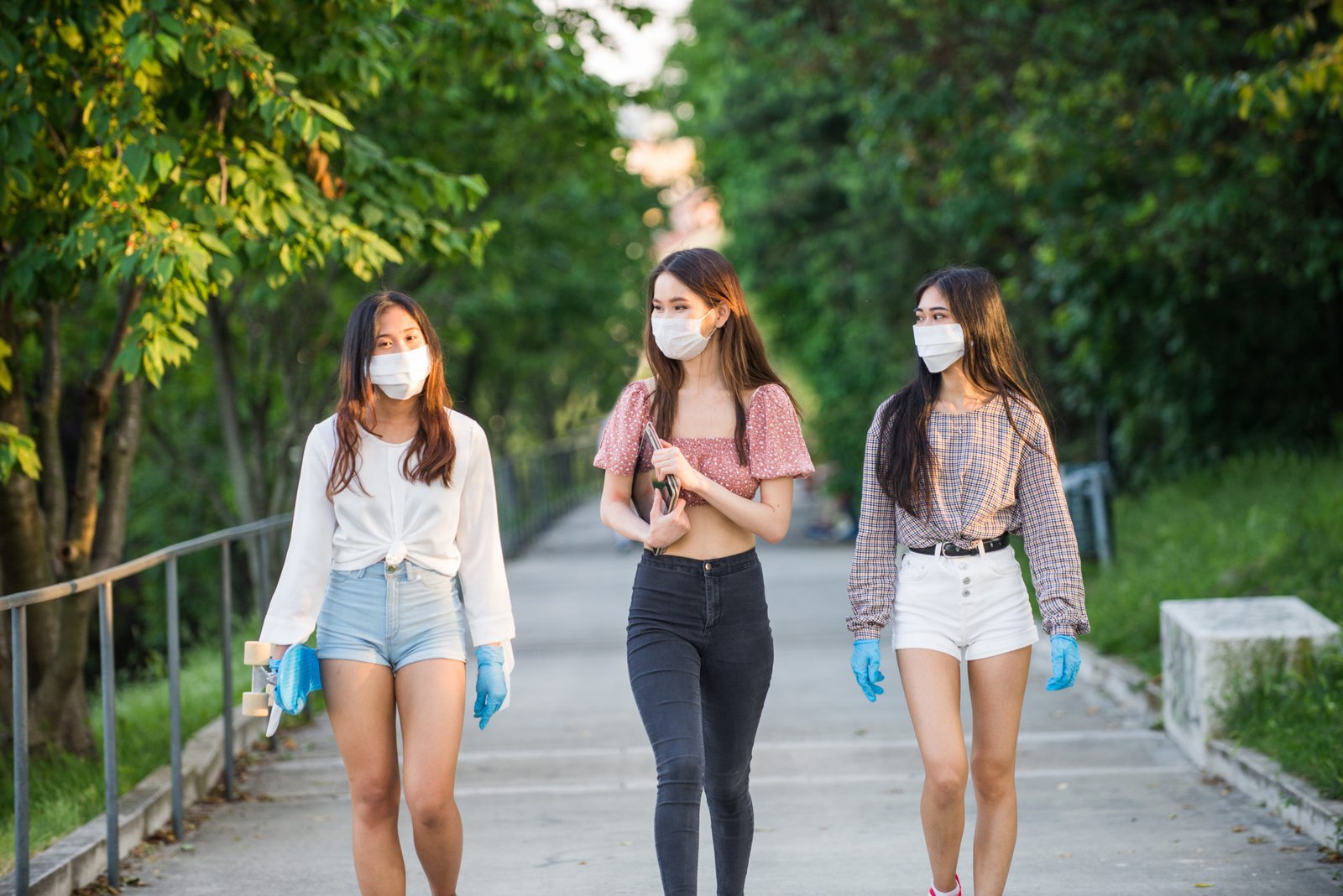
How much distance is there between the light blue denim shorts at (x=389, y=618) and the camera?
4.14m

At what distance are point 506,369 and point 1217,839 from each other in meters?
26.0

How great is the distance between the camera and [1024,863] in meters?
5.70

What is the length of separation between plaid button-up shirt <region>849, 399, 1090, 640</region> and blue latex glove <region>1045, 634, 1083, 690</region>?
0.10ft

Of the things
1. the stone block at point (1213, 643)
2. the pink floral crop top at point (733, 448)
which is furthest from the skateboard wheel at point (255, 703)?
the stone block at point (1213, 643)

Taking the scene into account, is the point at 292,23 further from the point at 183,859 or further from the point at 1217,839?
the point at 1217,839

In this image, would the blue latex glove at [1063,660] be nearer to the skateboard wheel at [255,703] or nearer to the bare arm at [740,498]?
the bare arm at [740,498]

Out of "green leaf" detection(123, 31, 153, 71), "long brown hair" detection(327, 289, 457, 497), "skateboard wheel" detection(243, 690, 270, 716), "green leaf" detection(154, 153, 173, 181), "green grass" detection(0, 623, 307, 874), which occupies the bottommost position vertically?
"green grass" detection(0, 623, 307, 874)

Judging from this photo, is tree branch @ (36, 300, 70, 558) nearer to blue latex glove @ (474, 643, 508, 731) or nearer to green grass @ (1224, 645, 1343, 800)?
blue latex glove @ (474, 643, 508, 731)

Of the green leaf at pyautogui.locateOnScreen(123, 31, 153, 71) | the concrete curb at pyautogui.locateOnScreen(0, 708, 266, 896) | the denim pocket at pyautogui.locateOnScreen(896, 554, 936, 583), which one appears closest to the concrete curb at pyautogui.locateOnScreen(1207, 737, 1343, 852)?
the denim pocket at pyautogui.locateOnScreen(896, 554, 936, 583)

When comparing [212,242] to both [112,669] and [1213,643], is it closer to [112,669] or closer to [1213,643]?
[112,669]

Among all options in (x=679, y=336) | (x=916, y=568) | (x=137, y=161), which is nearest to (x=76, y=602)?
(x=137, y=161)

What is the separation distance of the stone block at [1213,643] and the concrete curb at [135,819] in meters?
4.34

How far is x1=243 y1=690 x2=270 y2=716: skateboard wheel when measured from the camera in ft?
13.8

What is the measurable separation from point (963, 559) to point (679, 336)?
942 millimetres
